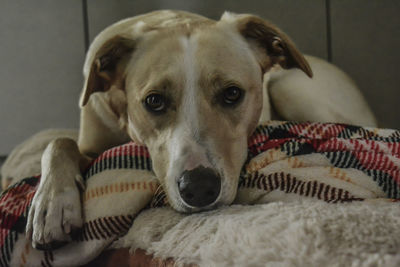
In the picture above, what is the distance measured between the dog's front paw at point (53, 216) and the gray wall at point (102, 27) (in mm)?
1589

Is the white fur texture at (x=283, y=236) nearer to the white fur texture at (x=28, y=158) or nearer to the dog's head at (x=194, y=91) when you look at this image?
the dog's head at (x=194, y=91)

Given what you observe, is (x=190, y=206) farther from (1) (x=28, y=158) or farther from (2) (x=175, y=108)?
(1) (x=28, y=158)

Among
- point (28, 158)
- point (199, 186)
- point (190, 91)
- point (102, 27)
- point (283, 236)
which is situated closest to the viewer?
point (283, 236)

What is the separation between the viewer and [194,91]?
1.08 m

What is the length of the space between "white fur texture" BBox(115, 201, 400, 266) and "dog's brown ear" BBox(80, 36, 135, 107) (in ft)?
1.54

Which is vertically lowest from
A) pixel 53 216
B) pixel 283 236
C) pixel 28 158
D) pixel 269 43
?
pixel 28 158

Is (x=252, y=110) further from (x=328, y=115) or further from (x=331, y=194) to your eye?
(x=328, y=115)

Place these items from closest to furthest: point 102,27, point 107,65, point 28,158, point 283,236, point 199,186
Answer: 1. point 283,236
2. point 199,186
3. point 107,65
4. point 28,158
5. point 102,27

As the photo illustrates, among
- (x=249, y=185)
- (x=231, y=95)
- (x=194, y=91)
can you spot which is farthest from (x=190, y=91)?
(x=249, y=185)

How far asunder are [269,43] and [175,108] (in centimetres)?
41

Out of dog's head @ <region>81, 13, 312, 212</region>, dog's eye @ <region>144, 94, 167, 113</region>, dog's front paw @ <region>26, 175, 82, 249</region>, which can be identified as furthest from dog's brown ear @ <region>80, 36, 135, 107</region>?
dog's front paw @ <region>26, 175, 82, 249</region>

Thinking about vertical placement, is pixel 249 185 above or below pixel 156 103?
below

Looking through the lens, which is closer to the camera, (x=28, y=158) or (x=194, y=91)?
(x=194, y=91)

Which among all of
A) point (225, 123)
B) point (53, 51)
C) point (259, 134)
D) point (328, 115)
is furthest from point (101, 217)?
point (53, 51)
